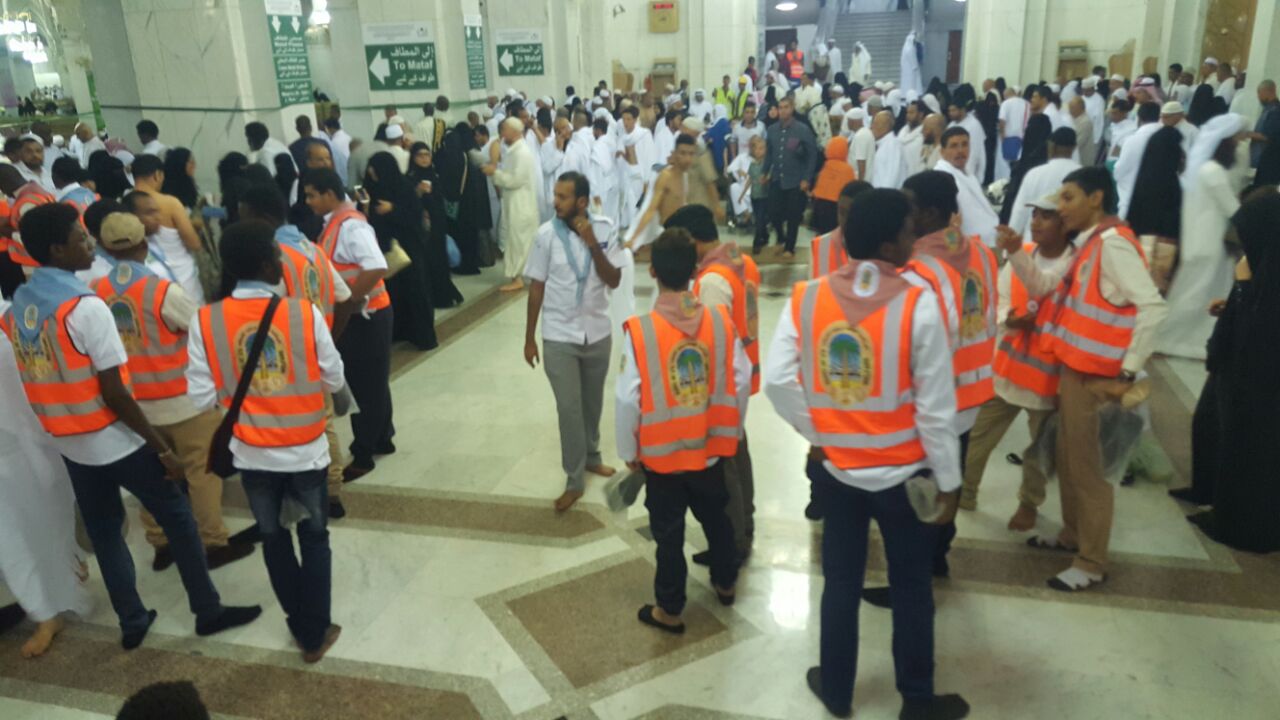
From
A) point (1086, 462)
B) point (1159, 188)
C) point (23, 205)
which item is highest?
point (23, 205)

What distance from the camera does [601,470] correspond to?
5.20 meters

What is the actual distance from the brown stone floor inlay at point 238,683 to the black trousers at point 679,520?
2.95ft

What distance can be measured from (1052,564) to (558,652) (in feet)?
7.54

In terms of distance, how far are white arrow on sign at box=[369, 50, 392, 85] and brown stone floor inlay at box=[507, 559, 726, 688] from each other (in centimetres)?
989

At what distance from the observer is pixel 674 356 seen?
3334 mm

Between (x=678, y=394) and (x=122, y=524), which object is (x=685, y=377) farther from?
(x=122, y=524)

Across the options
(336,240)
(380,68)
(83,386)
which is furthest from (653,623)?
(380,68)

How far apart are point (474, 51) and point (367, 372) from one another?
9.25 metres

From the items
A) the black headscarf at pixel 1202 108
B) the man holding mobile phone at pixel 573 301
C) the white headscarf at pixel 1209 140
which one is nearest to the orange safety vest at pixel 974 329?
the man holding mobile phone at pixel 573 301

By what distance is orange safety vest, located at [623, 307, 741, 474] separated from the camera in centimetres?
333

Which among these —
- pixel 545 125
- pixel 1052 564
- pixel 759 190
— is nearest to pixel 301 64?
pixel 545 125

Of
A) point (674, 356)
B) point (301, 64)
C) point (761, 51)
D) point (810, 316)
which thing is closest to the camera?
point (810, 316)

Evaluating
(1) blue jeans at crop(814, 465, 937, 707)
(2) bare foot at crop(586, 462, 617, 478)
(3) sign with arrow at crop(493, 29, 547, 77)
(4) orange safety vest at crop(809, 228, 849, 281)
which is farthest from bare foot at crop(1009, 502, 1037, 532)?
(3) sign with arrow at crop(493, 29, 547, 77)

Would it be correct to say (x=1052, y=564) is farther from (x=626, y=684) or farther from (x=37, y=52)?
(x=37, y=52)
